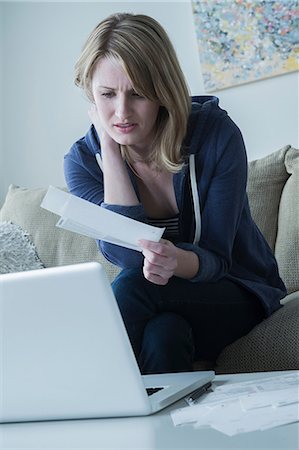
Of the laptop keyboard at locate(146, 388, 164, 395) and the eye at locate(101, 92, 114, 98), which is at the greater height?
the eye at locate(101, 92, 114, 98)

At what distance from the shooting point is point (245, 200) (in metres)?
1.62

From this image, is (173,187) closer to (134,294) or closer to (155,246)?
(134,294)

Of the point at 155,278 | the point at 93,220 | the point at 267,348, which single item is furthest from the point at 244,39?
the point at 93,220

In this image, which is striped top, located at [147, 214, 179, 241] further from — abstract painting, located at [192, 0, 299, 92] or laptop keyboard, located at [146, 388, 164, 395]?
abstract painting, located at [192, 0, 299, 92]

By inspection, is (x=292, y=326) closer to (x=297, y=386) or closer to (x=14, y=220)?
(x=297, y=386)

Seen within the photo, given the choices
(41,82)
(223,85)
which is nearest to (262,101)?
(223,85)

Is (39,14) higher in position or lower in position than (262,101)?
higher

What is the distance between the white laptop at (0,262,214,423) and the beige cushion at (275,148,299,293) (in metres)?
1.07

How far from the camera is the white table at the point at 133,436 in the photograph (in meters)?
0.74

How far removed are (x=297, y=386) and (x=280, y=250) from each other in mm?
1083

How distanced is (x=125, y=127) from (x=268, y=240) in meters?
0.71

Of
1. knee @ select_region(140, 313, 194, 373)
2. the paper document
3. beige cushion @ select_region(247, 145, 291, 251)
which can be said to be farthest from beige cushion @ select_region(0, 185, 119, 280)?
the paper document

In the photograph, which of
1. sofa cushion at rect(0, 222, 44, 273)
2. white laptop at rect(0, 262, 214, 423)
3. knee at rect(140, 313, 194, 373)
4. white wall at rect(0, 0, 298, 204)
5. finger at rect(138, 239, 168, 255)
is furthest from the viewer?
white wall at rect(0, 0, 298, 204)

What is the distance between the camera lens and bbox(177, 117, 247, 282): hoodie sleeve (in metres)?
1.48
